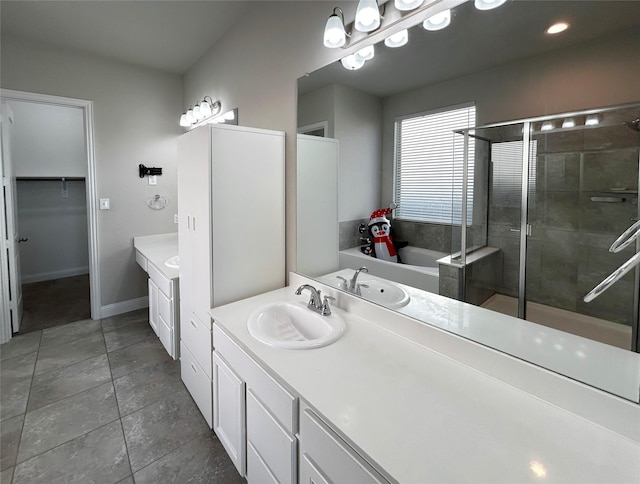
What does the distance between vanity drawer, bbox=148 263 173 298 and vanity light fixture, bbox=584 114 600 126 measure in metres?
2.40

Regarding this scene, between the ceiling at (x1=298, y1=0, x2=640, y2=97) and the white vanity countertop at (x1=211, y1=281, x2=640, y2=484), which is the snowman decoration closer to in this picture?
A: the white vanity countertop at (x1=211, y1=281, x2=640, y2=484)

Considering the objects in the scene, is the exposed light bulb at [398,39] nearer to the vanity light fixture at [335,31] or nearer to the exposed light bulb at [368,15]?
the exposed light bulb at [368,15]

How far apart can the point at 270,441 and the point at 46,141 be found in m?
5.14

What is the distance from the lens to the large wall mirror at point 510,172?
0.90 meters

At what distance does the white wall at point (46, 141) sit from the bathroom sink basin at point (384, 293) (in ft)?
13.6

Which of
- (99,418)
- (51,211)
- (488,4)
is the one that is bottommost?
(99,418)

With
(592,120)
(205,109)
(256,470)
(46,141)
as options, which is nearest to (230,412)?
(256,470)

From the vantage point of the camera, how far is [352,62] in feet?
5.28

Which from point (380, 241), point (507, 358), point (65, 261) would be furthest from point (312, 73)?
point (65, 261)

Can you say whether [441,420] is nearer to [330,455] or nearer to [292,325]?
[330,455]

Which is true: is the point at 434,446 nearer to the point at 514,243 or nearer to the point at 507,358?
the point at 507,358

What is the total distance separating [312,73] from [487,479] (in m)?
1.89

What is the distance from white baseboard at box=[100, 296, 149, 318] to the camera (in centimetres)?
341

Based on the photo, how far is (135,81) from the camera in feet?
11.0
